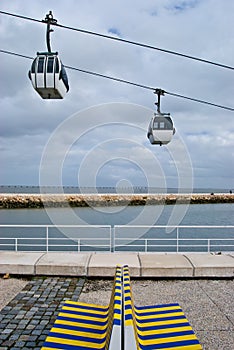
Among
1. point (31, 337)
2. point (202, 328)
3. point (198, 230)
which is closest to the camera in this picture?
point (31, 337)

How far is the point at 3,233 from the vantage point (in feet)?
66.1

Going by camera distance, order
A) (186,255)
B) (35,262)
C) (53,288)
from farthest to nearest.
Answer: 1. (186,255)
2. (35,262)
3. (53,288)

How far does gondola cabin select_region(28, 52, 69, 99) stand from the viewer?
3.69 m

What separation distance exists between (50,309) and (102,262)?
5.72ft

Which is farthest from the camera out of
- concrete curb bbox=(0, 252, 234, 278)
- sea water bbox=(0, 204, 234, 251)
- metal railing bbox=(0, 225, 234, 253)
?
sea water bbox=(0, 204, 234, 251)

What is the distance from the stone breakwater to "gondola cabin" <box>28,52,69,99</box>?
5270 centimetres

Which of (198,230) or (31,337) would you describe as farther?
(198,230)

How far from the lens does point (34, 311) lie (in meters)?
4.43

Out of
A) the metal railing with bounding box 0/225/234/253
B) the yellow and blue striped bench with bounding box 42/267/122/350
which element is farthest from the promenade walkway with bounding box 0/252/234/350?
the metal railing with bounding box 0/225/234/253

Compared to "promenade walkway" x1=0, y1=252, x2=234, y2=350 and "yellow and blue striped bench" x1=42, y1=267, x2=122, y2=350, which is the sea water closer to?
"promenade walkway" x1=0, y1=252, x2=234, y2=350

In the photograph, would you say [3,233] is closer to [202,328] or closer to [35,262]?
[35,262]

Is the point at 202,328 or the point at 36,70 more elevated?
the point at 36,70

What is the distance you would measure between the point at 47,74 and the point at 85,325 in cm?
271

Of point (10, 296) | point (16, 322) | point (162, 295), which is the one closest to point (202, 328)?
point (162, 295)
